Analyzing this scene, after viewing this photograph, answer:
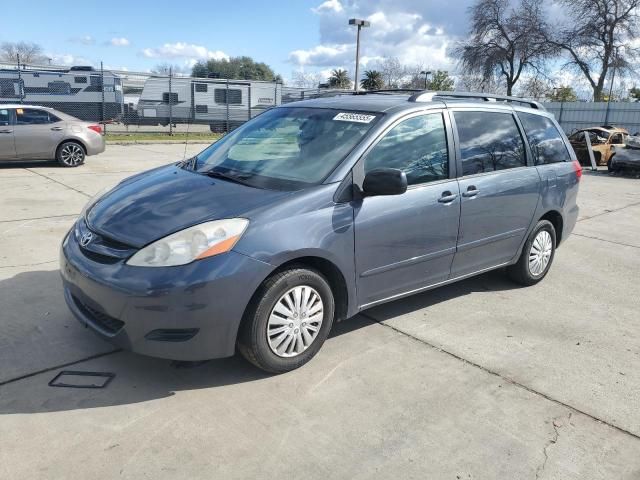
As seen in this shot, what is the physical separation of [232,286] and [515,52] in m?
40.2

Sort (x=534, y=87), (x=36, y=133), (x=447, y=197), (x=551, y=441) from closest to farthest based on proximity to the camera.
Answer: (x=551, y=441), (x=447, y=197), (x=36, y=133), (x=534, y=87)

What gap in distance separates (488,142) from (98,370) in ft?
11.4

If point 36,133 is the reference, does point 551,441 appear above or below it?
below

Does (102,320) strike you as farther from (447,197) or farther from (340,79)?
(340,79)

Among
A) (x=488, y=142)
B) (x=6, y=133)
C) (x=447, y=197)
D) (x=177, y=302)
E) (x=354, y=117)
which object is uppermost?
(x=354, y=117)

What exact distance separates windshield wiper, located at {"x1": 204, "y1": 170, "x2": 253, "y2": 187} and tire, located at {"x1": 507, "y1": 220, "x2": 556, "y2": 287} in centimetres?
285

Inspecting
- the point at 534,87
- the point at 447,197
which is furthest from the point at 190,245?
the point at 534,87

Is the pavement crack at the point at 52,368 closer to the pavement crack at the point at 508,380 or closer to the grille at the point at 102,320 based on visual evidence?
the grille at the point at 102,320

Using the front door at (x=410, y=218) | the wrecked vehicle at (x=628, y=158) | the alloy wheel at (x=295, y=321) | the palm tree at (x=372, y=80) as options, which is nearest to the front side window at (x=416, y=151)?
the front door at (x=410, y=218)

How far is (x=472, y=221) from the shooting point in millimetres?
4480

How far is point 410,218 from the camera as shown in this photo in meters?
3.98

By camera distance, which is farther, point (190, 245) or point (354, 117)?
point (354, 117)

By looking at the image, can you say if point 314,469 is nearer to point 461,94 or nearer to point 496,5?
point 461,94

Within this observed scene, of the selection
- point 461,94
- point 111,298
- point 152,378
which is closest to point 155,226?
point 111,298
